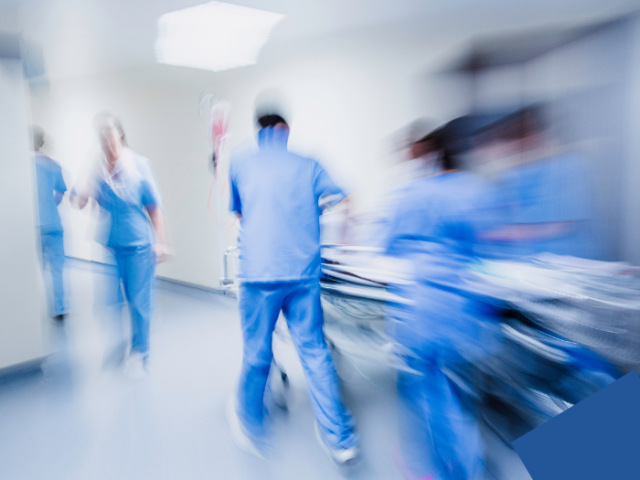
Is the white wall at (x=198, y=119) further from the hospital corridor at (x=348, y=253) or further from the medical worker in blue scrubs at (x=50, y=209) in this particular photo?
the medical worker in blue scrubs at (x=50, y=209)

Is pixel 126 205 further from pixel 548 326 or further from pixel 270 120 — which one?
pixel 548 326

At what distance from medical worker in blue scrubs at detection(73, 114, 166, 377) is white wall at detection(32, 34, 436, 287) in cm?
30

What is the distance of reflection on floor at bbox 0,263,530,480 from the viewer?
1339 millimetres

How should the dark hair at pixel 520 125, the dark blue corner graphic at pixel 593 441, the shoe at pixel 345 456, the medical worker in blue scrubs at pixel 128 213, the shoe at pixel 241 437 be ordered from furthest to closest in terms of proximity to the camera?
the medical worker in blue scrubs at pixel 128 213, the dark hair at pixel 520 125, the shoe at pixel 241 437, the shoe at pixel 345 456, the dark blue corner graphic at pixel 593 441

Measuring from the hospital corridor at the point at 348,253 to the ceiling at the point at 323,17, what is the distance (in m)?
0.02

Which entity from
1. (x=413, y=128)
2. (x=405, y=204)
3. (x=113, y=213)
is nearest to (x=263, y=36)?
(x=413, y=128)

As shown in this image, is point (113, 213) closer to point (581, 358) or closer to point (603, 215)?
point (581, 358)

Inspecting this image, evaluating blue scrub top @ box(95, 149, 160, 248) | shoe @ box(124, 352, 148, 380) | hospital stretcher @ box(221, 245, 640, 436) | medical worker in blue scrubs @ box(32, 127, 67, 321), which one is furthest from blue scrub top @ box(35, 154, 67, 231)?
hospital stretcher @ box(221, 245, 640, 436)

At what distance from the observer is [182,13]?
2461 mm

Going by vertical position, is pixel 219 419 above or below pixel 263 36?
below

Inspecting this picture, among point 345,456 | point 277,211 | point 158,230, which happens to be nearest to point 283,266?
point 277,211

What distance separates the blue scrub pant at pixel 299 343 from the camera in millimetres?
1340

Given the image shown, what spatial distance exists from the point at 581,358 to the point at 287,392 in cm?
117

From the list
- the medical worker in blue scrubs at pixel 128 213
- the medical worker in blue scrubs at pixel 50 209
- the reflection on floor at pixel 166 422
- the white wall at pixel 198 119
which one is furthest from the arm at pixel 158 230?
the medical worker in blue scrubs at pixel 50 209
